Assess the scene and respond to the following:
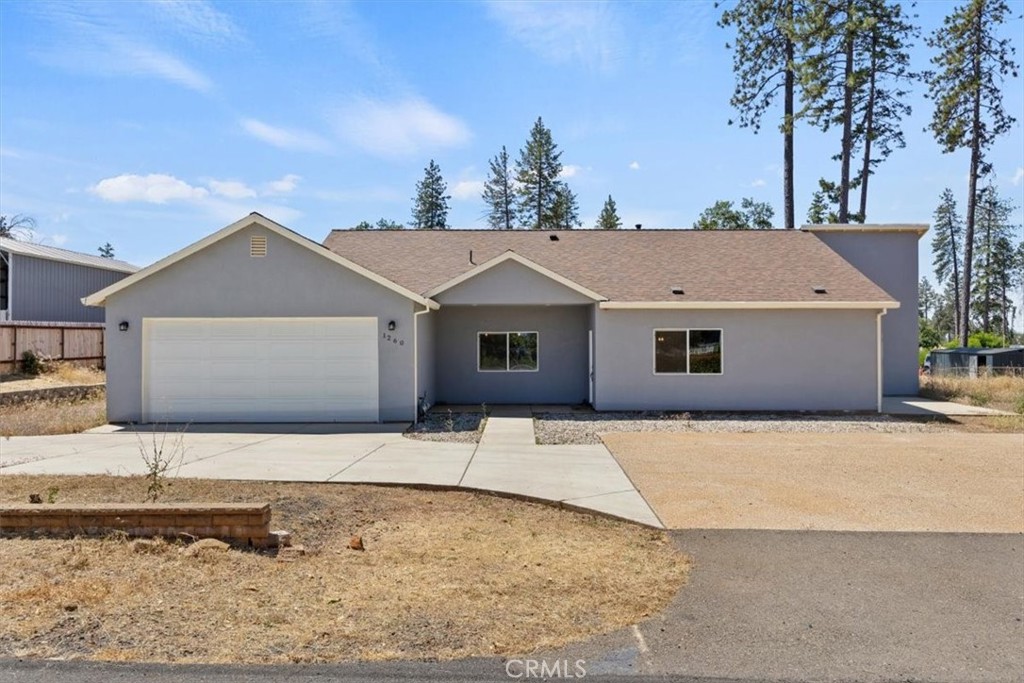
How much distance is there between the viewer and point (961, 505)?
7.79 m

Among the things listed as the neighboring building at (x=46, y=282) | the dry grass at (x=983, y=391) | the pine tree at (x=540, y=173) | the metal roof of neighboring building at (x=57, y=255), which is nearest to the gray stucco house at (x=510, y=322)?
the dry grass at (x=983, y=391)

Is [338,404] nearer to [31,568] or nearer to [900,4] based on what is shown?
[31,568]

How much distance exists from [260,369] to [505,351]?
6552 millimetres

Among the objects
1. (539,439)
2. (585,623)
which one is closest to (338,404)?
(539,439)

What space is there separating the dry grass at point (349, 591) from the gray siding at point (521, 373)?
1128 cm

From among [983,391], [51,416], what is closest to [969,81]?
[983,391]

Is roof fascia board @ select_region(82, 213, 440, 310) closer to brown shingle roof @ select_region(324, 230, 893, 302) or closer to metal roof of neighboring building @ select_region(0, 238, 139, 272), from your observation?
brown shingle roof @ select_region(324, 230, 893, 302)

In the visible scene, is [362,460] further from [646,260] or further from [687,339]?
[646,260]

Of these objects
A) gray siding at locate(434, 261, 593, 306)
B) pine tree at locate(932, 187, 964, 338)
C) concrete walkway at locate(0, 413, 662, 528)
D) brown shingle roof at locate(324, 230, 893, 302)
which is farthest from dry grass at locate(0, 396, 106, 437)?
pine tree at locate(932, 187, 964, 338)

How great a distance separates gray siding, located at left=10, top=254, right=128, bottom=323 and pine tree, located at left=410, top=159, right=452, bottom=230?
80.7ft

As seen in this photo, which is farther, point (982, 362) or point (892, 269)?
point (982, 362)

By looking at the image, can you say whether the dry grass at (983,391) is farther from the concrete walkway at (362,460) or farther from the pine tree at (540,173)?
the pine tree at (540,173)

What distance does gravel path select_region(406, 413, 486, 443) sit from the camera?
12.5 m

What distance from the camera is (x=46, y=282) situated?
28.0 meters
